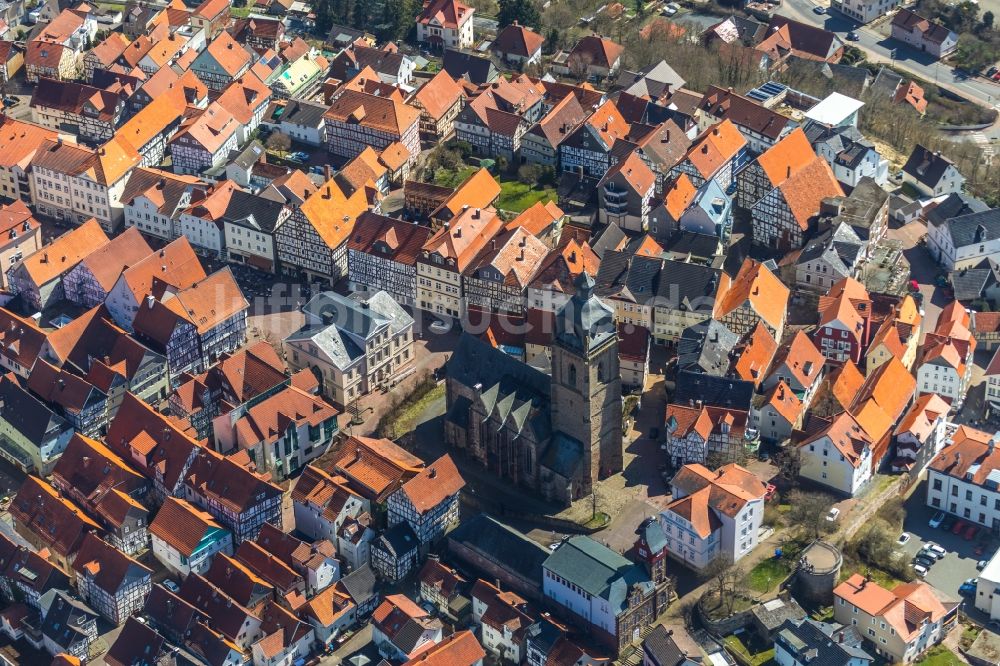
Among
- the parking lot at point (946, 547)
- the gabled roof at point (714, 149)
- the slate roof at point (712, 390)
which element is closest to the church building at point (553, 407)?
the slate roof at point (712, 390)

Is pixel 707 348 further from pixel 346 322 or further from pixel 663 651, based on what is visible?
pixel 663 651

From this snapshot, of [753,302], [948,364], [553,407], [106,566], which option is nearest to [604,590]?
[553,407]

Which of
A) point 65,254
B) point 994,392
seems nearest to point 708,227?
point 994,392

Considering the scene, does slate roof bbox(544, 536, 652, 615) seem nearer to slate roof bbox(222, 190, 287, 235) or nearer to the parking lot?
the parking lot

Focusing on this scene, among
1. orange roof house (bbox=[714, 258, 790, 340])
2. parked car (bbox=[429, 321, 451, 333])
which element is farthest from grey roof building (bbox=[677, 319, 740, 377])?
parked car (bbox=[429, 321, 451, 333])

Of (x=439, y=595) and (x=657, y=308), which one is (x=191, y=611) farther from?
(x=657, y=308)
